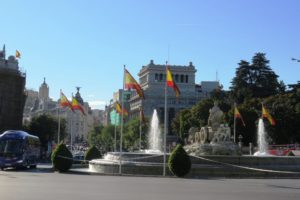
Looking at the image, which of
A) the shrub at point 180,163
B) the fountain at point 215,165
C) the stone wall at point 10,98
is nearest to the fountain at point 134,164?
the fountain at point 215,165

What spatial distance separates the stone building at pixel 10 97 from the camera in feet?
228

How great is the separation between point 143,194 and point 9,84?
55322mm

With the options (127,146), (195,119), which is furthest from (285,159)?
(127,146)

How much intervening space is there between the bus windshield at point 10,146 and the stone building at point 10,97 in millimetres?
32519

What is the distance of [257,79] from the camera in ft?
339

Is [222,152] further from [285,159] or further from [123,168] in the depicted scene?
[123,168]

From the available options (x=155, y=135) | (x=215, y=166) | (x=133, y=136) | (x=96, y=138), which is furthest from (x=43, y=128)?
(x=96, y=138)

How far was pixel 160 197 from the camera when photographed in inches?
668

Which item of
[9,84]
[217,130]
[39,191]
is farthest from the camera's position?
[9,84]

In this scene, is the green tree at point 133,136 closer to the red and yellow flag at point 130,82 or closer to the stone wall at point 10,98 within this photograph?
the stone wall at point 10,98

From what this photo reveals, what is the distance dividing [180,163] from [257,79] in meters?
77.4

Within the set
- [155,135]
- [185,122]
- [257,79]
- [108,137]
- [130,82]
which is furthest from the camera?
[108,137]

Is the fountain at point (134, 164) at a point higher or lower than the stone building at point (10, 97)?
lower

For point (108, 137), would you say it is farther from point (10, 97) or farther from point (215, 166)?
point (215, 166)
